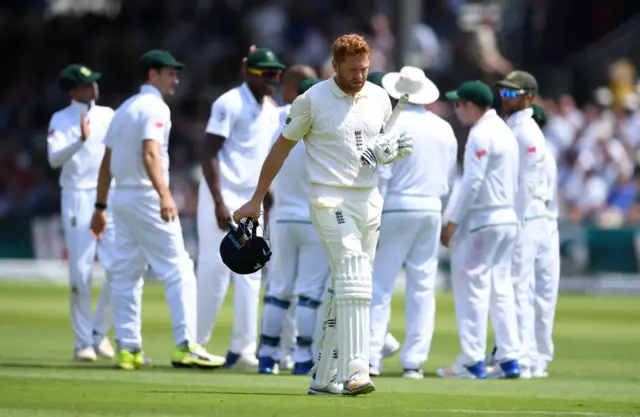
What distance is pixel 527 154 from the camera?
1420 cm

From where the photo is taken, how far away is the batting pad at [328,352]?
10945mm

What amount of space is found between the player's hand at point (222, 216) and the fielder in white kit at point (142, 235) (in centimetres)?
37

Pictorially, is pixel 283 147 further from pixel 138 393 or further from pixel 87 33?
pixel 87 33

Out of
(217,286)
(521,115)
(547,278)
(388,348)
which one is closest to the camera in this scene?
(217,286)

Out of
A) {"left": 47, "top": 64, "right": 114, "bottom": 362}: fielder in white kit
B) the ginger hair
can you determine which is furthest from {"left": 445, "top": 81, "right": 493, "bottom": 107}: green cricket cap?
{"left": 47, "top": 64, "right": 114, "bottom": 362}: fielder in white kit

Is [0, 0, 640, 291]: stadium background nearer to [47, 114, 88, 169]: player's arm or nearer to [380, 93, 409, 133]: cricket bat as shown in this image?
[47, 114, 88, 169]: player's arm

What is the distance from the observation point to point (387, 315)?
1358 cm

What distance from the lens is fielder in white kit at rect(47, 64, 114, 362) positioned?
Answer: 49.0 feet

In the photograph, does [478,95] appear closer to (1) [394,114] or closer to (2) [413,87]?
(2) [413,87]

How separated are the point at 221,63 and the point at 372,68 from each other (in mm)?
5706

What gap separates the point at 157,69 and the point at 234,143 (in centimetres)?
98

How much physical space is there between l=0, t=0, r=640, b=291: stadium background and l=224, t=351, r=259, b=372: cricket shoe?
1311cm

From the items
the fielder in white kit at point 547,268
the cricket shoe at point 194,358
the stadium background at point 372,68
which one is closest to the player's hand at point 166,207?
the cricket shoe at point 194,358

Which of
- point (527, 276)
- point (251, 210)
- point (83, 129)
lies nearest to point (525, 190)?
point (527, 276)
